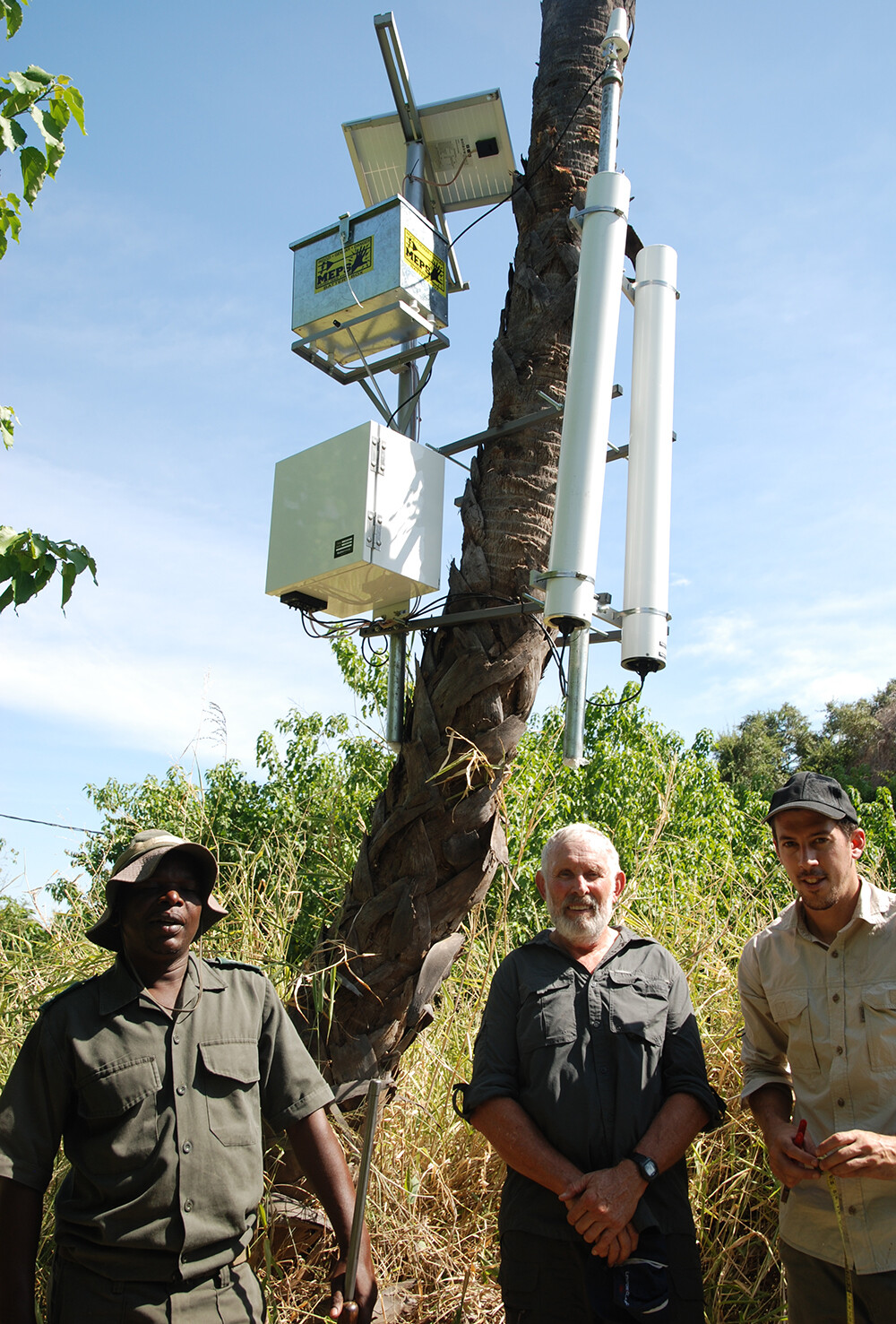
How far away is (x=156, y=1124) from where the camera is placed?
2109 millimetres

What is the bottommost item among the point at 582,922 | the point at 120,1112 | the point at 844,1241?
the point at 844,1241

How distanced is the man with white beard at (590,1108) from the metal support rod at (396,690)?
96cm

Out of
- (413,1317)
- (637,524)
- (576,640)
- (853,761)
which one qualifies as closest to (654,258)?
(637,524)

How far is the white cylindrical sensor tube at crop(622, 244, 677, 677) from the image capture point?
133 inches

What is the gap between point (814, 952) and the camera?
255cm

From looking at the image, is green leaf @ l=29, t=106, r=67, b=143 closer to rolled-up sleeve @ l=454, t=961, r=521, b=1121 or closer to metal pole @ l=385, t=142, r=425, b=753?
metal pole @ l=385, t=142, r=425, b=753

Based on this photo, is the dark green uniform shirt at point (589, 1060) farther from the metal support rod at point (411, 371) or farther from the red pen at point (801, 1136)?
the metal support rod at point (411, 371)

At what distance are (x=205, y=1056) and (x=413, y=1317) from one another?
53.3 inches

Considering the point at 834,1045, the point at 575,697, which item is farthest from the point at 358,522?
the point at 834,1045

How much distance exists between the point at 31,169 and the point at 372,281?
4.41 feet

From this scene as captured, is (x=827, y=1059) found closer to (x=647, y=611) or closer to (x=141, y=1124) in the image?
(x=647, y=611)

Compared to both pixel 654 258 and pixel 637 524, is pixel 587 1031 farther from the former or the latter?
pixel 654 258

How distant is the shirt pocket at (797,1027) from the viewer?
247cm

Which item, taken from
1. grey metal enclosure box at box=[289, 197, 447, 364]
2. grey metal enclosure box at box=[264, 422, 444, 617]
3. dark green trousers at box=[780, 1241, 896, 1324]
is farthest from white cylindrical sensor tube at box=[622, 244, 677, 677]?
dark green trousers at box=[780, 1241, 896, 1324]
